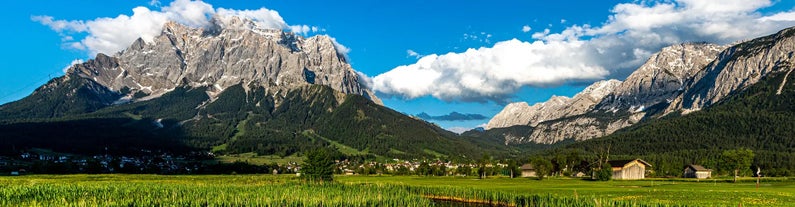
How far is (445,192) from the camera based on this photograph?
208ft

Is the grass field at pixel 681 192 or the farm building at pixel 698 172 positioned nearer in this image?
the grass field at pixel 681 192

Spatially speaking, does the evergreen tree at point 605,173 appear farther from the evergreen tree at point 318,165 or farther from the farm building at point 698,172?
the evergreen tree at point 318,165

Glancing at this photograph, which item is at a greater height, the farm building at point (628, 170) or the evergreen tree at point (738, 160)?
the evergreen tree at point (738, 160)

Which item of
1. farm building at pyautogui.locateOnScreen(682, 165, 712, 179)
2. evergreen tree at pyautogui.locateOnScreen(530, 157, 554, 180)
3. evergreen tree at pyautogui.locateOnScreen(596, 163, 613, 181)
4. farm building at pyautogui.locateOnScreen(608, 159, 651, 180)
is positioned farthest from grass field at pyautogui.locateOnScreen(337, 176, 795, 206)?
farm building at pyautogui.locateOnScreen(682, 165, 712, 179)

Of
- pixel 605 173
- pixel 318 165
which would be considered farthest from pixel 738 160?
pixel 318 165

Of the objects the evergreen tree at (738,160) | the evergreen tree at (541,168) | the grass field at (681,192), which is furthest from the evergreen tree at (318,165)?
the evergreen tree at (738,160)

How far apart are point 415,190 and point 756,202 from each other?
37935 millimetres

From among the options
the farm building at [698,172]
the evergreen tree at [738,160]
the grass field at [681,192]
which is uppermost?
the evergreen tree at [738,160]

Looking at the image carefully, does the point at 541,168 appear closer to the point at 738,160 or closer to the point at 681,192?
the point at 738,160

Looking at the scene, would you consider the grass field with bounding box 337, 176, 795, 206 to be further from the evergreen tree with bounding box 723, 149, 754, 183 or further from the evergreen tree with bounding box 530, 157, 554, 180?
the evergreen tree with bounding box 723, 149, 754, 183

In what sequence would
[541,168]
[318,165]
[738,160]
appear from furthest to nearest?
[738,160] < [318,165] < [541,168]

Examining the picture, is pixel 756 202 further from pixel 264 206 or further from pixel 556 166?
pixel 556 166

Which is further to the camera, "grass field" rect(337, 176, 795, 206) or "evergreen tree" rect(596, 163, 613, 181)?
"evergreen tree" rect(596, 163, 613, 181)

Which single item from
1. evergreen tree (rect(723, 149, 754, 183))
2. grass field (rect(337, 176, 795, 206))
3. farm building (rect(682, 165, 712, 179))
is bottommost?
farm building (rect(682, 165, 712, 179))
